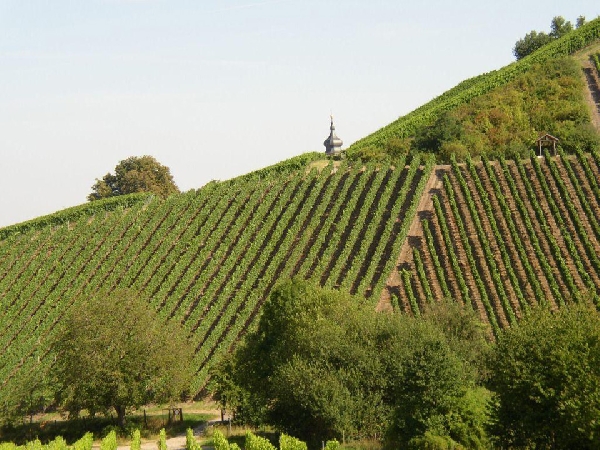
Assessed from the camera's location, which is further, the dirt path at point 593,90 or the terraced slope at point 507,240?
the dirt path at point 593,90

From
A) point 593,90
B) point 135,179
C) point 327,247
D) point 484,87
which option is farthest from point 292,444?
point 135,179

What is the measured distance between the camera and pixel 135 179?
358 feet

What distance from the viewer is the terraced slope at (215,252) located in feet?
195

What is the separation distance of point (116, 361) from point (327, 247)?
21.8 m

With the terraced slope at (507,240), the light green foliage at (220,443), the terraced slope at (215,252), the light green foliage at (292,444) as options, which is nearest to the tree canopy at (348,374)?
the light green foliage at (292,444)

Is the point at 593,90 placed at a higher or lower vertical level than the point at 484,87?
lower

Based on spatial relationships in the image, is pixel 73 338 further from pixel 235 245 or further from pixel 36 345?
pixel 235 245

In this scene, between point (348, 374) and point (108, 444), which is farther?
point (348, 374)

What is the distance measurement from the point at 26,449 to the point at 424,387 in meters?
16.1

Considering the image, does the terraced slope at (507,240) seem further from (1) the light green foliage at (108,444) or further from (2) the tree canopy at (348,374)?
(1) the light green foliage at (108,444)

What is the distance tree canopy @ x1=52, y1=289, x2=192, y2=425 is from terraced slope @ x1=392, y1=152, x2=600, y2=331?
15.7 metres

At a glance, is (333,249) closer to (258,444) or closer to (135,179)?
(258,444)

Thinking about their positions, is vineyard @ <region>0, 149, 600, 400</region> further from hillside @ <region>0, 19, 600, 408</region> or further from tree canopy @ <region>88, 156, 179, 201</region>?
tree canopy @ <region>88, 156, 179, 201</region>

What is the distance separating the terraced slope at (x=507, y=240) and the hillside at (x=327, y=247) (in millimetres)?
103
